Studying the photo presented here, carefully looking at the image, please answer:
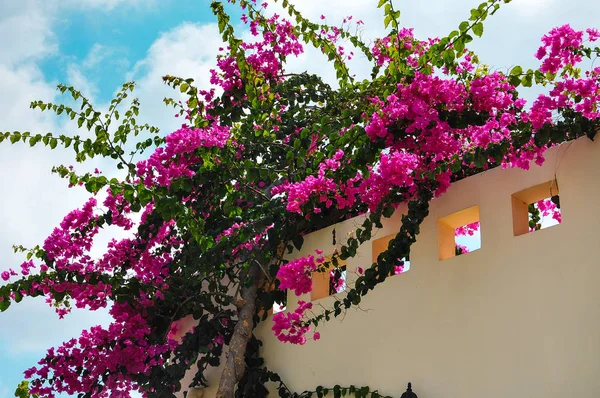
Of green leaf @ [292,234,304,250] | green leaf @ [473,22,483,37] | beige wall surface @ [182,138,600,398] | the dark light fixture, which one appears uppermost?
green leaf @ [473,22,483,37]

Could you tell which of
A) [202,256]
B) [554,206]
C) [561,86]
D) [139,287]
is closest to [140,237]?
[139,287]

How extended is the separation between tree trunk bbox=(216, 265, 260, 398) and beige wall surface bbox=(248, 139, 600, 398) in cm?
53

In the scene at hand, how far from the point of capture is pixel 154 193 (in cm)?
534

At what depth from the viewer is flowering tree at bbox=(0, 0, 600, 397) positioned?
16.8 ft

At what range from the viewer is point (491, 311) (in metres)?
5.20

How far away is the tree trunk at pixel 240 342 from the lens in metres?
6.45

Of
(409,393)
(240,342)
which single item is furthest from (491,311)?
(240,342)

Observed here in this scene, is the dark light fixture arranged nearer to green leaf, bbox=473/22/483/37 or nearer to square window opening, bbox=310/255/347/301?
square window opening, bbox=310/255/347/301

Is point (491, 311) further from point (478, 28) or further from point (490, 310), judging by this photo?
point (478, 28)

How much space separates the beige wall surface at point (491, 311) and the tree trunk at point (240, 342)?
530 mm

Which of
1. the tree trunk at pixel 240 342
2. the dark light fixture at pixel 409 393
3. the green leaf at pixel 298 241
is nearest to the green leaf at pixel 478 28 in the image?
the dark light fixture at pixel 409 393

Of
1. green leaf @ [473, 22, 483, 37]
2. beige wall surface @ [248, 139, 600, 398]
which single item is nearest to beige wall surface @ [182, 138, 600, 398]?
beige wall surface @ [248, 139, 600, 398]

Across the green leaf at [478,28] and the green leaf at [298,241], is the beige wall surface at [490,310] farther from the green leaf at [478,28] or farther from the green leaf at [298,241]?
the green leaf at [478,28]

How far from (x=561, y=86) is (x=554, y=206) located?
142 cm
